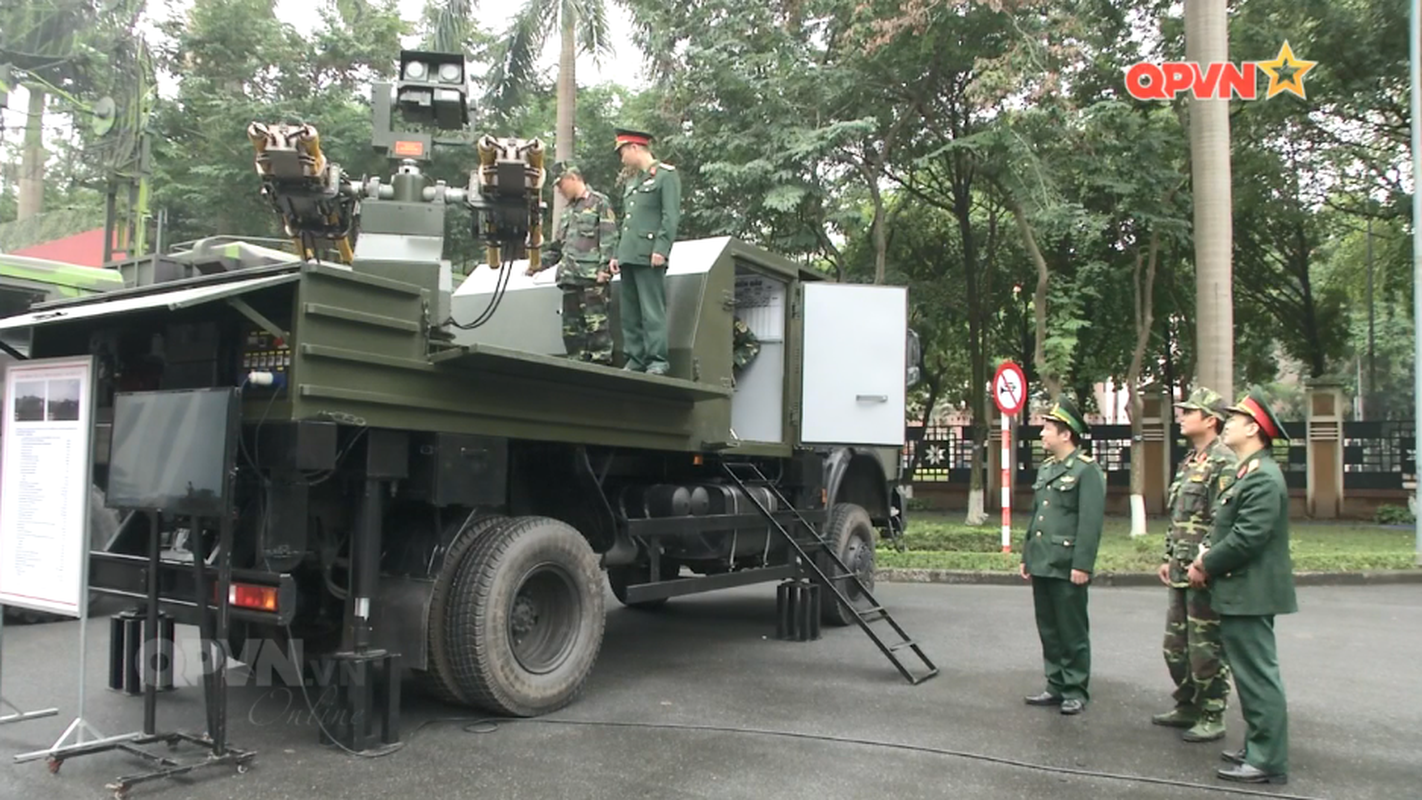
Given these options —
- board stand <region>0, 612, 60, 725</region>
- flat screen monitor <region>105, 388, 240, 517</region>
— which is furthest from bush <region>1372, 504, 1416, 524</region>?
board stand <region>0, 612, 60, 725</region>

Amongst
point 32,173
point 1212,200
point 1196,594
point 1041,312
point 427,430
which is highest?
point 32,173

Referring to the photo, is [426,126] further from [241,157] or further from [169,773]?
[241,157]

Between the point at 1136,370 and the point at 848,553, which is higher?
the point at 1136,370

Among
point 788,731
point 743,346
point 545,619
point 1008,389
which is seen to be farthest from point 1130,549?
point 545,619

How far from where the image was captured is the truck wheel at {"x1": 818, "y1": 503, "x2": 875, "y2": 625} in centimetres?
817

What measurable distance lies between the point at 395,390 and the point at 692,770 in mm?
2045

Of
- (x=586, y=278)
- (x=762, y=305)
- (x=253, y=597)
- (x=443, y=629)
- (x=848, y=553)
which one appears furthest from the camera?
(x=848, y=553)

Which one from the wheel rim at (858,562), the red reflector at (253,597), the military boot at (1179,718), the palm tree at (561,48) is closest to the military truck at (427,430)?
the red reflector at (253,597)

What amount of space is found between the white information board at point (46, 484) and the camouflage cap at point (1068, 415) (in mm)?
4708

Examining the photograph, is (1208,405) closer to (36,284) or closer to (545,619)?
(545,619)

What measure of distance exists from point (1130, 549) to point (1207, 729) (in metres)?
8.45

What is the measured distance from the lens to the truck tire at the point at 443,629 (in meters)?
4.93

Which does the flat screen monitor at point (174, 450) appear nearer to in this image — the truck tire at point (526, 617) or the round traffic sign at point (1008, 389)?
the truck tire at point (526, 617)

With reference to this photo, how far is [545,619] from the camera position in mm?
5582
